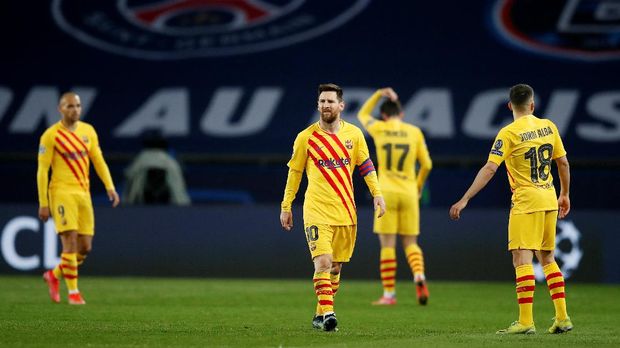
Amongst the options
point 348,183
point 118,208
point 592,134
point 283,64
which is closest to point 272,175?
point 283,64

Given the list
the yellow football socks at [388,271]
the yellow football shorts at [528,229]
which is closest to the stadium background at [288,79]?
the yellow football socks at [388,271]

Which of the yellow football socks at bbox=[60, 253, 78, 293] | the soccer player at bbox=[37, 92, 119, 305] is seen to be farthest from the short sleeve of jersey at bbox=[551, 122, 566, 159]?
the yellow football socks at bbox=[60, 253, 78, 293]

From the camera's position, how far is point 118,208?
1762 centimetres

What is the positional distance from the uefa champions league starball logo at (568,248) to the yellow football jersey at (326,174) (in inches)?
299

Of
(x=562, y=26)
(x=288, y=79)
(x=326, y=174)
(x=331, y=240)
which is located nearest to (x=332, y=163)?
(x=326, y=174)

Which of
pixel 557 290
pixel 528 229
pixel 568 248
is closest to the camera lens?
pixel 528 229

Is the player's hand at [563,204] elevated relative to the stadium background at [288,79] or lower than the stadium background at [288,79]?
lower

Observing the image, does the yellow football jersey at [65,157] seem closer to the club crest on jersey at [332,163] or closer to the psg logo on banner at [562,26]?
the club crest on jersey at [332,163]

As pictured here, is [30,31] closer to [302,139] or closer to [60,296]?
[60,296]

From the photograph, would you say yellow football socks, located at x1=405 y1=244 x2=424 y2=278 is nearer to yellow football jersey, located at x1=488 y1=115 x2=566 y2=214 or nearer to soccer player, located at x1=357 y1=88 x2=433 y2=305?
soccer player, located at x1=357 y1=88 x2=433 y2=305

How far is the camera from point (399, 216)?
1351 centimetres

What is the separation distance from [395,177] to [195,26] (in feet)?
32.7

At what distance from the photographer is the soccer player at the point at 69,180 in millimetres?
12438

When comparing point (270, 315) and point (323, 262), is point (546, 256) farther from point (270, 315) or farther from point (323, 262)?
point (270, 315)
